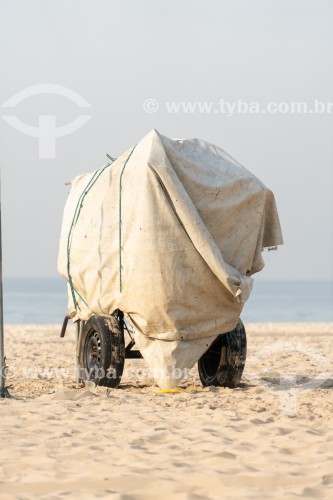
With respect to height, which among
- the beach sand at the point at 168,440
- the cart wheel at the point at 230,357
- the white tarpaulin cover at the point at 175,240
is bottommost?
the beach sand at the point at 168,440

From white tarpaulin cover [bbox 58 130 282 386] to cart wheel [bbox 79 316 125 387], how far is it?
7.5 inches

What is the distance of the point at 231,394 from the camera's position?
9.56 metres

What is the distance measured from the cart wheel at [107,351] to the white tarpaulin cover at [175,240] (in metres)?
0.19

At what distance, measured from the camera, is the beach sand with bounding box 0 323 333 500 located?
5609 millimetres

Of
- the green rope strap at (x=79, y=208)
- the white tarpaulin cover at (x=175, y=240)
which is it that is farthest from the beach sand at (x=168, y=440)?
the green rope strap at (x=79, y=208)

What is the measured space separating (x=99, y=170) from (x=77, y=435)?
461 cm

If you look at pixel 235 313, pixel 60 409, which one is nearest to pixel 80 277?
pixel 235 313

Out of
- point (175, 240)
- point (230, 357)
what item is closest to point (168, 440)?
point (175, 240)

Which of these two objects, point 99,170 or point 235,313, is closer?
point 235,313

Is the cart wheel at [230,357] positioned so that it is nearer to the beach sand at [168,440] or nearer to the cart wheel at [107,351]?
the beach sand at [168,440]

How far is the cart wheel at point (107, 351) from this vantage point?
9.77 m

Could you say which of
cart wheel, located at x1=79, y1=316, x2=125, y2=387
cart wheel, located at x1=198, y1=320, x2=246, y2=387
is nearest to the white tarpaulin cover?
cart wheel, located at x1=79, y1=316, x2=125, y2=387

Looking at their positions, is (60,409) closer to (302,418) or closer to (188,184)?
(302,418)

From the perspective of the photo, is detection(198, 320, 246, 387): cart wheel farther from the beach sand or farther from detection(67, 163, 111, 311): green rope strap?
detection(67, 163, 111, 311): green rope strap
